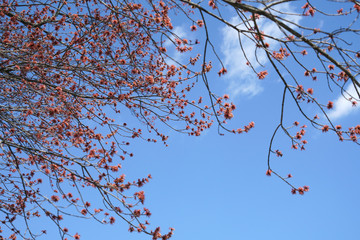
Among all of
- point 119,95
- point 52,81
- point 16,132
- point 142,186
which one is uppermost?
point 52,81

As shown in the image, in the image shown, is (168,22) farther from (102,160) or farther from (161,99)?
(102,160)

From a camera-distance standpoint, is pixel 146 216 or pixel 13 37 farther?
pixel 13 37

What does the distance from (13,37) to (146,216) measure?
14.5ft

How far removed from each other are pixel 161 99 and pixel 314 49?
363cm

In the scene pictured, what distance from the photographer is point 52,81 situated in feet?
18.4

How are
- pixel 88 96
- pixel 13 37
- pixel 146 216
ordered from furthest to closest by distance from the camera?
pixel 13 37
pixel 88 96
pixel 146 216

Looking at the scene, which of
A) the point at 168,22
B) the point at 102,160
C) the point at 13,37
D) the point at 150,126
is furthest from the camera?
the point at 150,126

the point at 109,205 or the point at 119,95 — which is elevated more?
the point at 119,95

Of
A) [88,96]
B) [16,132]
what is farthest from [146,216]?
[16,132]

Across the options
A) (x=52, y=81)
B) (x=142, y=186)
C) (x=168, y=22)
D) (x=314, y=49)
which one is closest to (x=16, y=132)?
(x=52, y=81)

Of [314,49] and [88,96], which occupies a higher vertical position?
[88,96]

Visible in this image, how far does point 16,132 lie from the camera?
510cm

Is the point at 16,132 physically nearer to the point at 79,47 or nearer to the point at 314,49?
the point at 79,47

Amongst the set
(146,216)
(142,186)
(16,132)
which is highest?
(16,132)
